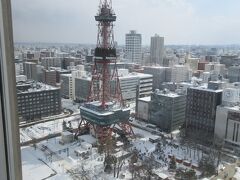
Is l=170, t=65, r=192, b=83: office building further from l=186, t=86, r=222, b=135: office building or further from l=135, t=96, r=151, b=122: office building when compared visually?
l=186, t=86, r=222, b=135: office building

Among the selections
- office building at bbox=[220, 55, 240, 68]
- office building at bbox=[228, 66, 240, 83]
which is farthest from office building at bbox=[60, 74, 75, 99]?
office building at bbox=[220, 55, 240, 68]

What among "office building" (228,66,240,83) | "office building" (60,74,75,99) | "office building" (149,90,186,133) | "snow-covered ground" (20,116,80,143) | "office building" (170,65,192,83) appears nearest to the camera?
"snow-covered ground" (20,116,80,143)

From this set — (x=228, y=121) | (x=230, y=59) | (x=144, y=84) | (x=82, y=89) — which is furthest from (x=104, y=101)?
(x=230, y=59)

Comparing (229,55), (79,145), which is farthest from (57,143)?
(229,55)

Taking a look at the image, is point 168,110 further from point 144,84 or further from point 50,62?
point 50,62

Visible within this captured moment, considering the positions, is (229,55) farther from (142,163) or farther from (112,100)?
(142,163)

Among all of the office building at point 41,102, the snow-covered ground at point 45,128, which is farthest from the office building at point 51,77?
the snow-covered ground at point 45,128

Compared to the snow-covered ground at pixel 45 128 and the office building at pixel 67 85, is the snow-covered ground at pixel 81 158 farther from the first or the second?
the office building at pixel 67 85
